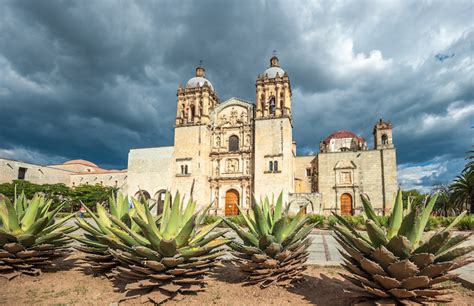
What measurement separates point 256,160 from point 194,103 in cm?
832

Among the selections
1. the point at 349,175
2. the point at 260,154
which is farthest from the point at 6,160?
the point at 349,175

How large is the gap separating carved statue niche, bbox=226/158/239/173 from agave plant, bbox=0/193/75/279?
22734 mm

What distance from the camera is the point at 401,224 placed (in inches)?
86.4

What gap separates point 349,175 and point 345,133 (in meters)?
6.92

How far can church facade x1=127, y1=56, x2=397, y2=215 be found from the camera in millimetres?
24047

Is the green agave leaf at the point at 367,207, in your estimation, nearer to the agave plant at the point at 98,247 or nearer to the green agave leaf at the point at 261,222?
the green agave leaf at the point at 261,222

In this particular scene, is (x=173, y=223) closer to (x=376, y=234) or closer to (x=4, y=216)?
(x=376, y=234)

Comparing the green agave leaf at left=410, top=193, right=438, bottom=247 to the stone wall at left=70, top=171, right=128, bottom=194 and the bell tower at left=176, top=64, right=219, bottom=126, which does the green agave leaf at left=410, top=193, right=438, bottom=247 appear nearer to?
the bell tower at left=176, top=64, right=219, bottom=126

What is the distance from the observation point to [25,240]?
10.4ft

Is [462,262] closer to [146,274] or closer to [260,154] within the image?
[146,274]

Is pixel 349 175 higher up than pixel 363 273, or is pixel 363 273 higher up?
pixel 349 175

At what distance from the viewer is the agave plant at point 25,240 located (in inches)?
124

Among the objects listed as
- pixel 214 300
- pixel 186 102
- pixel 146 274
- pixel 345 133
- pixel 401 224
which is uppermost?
pixel 186 102

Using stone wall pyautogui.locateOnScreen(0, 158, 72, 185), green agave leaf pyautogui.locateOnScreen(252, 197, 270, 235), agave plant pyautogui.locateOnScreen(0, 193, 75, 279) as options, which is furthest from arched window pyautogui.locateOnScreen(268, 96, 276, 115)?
stone wall pyautogui.locateOnScreen(0, 158, 72, 185)
